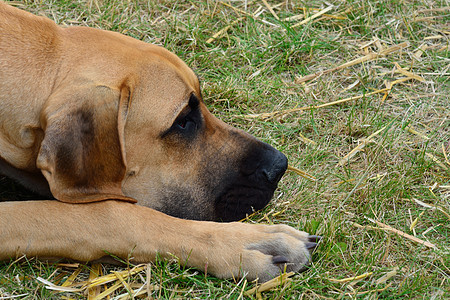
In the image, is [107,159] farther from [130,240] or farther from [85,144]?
[130,240]

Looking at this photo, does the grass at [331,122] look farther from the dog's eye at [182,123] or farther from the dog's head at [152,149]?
the dog's eye at [182,123]

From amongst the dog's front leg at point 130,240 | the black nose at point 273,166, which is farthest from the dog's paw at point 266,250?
the black nose at point 273,166

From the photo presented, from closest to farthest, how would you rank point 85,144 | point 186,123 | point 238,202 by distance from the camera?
point 85,144 → point 186,123 → point 238,202

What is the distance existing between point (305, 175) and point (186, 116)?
97 centimetres

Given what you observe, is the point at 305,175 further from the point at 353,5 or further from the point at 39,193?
the point at 353,5

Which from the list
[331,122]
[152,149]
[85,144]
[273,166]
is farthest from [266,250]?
[331,122]

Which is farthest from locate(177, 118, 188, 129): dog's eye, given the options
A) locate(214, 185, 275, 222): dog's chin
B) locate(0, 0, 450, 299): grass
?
locate(0, 0, 450, 299): grass

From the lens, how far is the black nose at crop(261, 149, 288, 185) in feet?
10.8

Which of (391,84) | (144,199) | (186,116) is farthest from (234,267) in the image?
(391,84)

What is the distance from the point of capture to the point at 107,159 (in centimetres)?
285

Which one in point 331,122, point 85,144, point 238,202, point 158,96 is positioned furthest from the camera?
point 331,122

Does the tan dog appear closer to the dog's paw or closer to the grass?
the dog's paw

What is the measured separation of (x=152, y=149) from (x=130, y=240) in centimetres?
48

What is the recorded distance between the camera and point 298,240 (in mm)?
2930
